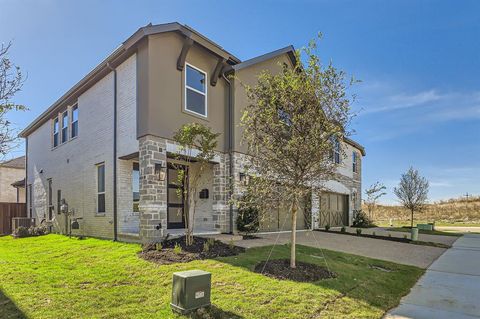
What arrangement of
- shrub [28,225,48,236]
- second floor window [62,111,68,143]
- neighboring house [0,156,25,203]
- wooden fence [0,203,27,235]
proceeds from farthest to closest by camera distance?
neighboring house [0,156,25,203] → wooden fence [0,203,27,235] → second floor window [62,111,68,143] → shrub [28,225,48,236]

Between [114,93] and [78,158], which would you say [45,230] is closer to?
[78,158]

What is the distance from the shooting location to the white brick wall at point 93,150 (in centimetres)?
1141

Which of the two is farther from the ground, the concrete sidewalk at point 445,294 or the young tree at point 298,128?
the young tree at point 298,128

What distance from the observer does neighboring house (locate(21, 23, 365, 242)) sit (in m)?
10.4

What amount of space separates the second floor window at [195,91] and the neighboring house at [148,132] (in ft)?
0.12

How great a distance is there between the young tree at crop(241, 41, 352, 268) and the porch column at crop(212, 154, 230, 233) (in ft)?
17.6

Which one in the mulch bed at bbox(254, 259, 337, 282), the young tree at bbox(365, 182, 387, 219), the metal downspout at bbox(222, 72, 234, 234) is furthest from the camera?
the young tree at bbox(365, 182, 387, 219)

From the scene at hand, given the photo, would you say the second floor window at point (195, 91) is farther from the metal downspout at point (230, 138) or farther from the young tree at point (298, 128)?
the young tree at point (298, 128)

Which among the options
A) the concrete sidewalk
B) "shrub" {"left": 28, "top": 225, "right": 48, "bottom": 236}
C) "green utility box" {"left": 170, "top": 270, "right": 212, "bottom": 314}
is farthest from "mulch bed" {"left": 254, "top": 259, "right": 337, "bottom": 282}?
"shrub" {"left": 28, "top": 225, "right": 48, "bottom": 236}

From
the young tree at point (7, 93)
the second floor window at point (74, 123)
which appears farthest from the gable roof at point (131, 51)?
the young tree at point (7, 93)

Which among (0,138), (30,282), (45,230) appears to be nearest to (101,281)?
(30,282)

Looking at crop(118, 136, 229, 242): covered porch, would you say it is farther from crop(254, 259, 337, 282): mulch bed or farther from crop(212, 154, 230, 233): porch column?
crop(254, 259, 337, 282): mulch bed

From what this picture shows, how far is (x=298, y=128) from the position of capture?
23.4 feet

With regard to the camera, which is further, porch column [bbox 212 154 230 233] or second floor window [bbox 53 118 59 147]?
second floor window [bbox 53 118 59 147]
